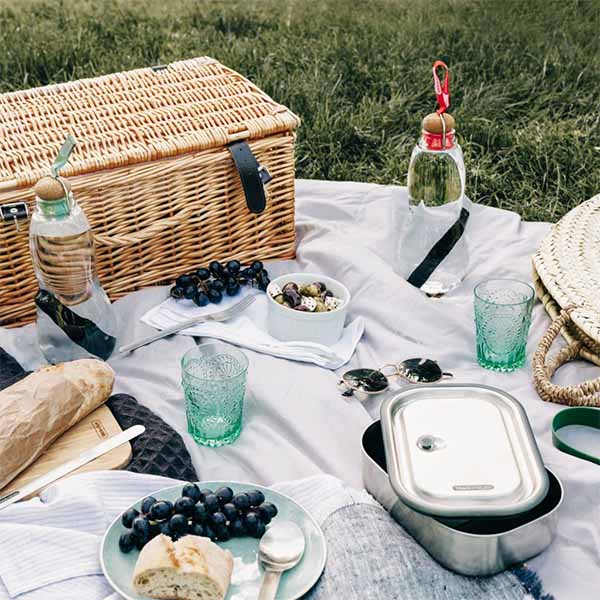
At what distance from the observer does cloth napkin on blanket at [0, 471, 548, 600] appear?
1.23 meters

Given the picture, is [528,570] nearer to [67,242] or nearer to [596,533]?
[596,533]

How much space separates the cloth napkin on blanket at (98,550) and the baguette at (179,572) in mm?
65

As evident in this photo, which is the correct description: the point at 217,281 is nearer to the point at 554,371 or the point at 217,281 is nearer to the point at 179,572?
the point at 554,371

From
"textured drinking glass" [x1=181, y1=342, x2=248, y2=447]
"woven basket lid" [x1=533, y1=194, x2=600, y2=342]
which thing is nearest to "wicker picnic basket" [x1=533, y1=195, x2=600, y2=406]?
"woven basket lid" [x1=533, y1=194, x2=600, y2=342]

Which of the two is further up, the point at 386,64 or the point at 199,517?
the point at 199,517

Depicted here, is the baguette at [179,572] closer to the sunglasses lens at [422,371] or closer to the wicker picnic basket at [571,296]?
the sunglasses lens at [422,371]

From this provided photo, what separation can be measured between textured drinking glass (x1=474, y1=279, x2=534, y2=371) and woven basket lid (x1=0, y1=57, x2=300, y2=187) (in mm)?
621

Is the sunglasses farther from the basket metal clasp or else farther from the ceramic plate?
the basket metal clasp

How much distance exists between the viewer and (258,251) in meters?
2.15

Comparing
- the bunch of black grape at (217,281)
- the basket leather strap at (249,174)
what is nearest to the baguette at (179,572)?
the bunch of black grape at (217,281)

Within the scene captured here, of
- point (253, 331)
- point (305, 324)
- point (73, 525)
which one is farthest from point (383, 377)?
point (73, 525)

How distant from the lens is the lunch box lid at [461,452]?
1254 mm

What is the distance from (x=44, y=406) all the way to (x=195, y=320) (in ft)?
1.54

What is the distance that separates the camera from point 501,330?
174 centimetres
